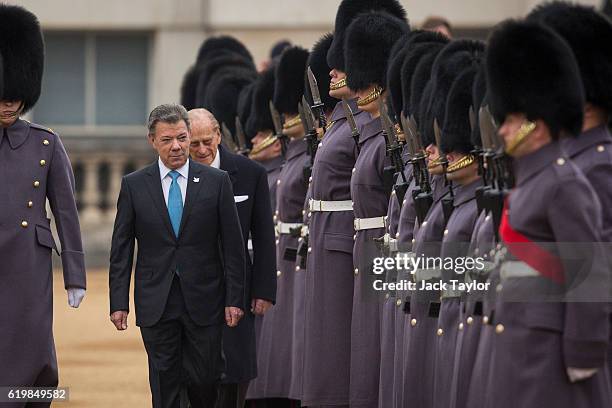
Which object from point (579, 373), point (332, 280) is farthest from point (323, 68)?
point (579, 373)

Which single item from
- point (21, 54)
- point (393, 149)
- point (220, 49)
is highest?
point (220, 49)

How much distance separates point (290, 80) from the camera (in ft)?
35.9

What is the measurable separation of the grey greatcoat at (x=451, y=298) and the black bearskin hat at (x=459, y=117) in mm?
154

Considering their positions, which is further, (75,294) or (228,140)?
(228,140)

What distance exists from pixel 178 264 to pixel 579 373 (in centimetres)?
245

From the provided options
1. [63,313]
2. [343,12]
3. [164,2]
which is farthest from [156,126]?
[164,2]

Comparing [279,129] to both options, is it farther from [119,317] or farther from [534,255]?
[534,255]

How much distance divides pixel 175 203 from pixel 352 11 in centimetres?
187

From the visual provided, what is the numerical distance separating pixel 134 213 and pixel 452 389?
180cm

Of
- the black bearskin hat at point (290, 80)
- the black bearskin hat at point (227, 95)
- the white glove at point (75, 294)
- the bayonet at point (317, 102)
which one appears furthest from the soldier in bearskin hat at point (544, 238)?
the black bearskin hat at point (227, 95)

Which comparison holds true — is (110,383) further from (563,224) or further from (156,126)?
(563,224)

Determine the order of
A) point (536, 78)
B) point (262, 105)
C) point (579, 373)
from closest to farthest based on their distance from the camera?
point (579, 373) < point (536, 78) < point (262, 105)

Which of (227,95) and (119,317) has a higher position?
(227,95)

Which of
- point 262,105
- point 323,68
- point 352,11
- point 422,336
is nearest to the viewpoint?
point 422,336
